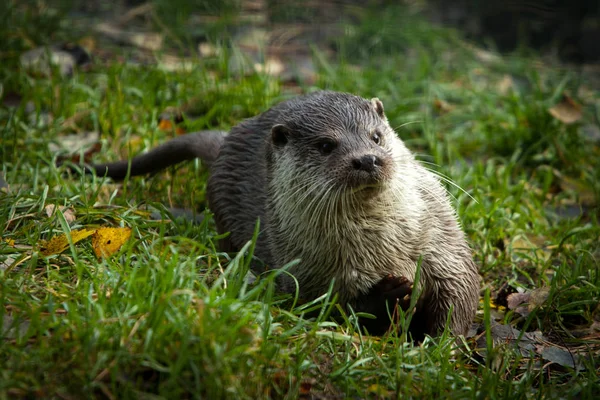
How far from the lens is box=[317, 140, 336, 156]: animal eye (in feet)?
9.30

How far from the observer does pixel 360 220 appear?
2854 mm

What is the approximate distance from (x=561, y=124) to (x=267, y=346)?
9.58ft

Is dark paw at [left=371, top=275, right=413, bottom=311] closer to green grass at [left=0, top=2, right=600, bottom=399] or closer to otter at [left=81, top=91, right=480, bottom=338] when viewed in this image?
otter at [left=81, top=91, right=480, bottom=338]

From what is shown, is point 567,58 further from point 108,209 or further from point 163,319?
point 163,319

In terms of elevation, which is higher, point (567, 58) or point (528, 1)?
point (528, 1)

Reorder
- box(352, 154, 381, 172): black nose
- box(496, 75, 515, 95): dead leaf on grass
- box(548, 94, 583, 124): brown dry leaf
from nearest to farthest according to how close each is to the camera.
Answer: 1. box(352, 154, 381, 172): black nose
2. box(548, 94, 583, 124): brown dry leaf
3. box(496, 75, 515, 95): dead leaf on grass

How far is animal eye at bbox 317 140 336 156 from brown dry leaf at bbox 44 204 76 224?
3.48 feet

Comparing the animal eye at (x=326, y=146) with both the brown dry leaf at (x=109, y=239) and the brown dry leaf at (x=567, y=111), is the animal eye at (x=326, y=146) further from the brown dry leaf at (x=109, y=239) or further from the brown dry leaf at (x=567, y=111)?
the brown dry leaf at (x=567, y=111)

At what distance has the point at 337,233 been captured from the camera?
2848mm

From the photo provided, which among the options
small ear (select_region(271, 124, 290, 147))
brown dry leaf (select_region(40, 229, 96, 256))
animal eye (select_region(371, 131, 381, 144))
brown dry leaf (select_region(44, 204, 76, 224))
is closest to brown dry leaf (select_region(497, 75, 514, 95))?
animal eye (select_region(371, 131, 381, 144))

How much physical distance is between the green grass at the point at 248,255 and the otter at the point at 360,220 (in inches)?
6.2

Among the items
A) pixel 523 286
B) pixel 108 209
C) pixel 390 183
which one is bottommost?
pixel 523 286

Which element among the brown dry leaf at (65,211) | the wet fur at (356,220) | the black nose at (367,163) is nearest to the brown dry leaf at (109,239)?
the brown dry leaf at (65,211)

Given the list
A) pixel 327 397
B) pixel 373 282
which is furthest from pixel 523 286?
pixel 327 397
